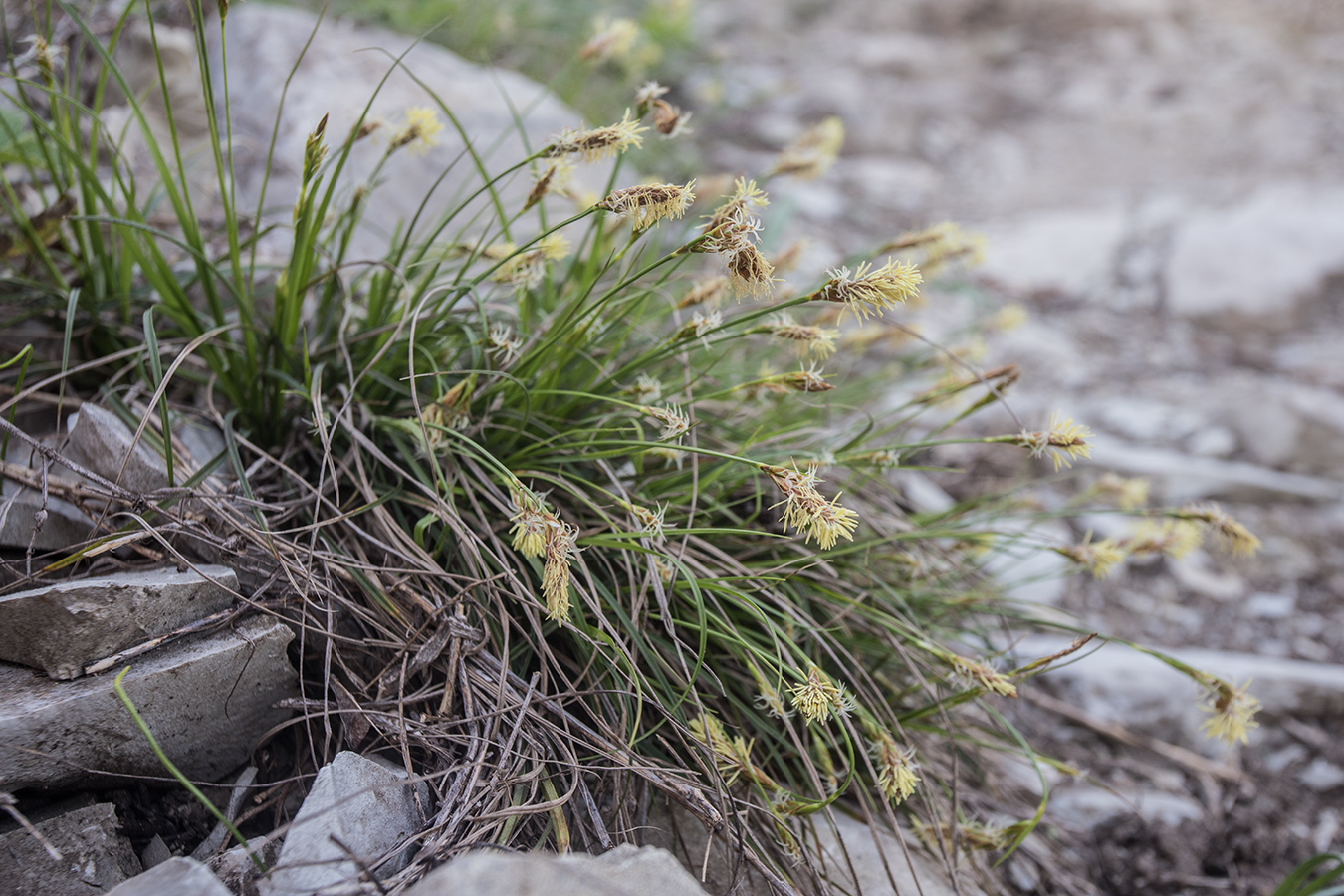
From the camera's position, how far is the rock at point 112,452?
1.11 m

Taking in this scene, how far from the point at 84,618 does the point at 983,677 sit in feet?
3.70

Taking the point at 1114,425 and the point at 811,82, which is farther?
the point at 811,82

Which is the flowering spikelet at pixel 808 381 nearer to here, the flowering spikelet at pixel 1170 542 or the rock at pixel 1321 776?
the flowering spikelet at pixel 1170 542

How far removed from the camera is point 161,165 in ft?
3.86

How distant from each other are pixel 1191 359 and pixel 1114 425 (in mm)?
687

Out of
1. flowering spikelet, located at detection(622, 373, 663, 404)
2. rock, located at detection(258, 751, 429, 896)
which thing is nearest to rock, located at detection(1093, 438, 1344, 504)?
flowering spikelet, located at detection(622, 373, 663, 404)

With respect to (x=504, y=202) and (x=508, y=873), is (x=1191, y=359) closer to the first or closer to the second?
(x=504, y=202)

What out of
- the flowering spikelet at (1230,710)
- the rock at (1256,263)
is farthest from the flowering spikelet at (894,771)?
the rock at (1256,263)

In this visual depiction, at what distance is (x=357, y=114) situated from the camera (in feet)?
6.18

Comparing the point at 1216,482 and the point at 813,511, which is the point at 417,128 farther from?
the point at 1216,482

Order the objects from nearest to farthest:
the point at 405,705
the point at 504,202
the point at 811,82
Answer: the point at 405,705, the point at 504,202, the point at 811,82

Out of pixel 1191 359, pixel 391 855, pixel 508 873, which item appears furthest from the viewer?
pixel 1191 359

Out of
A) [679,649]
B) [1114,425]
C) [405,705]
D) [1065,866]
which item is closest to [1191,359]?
[1114,425]

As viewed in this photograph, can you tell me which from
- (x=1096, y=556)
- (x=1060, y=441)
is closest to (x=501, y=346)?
(x=1060, y=441)
